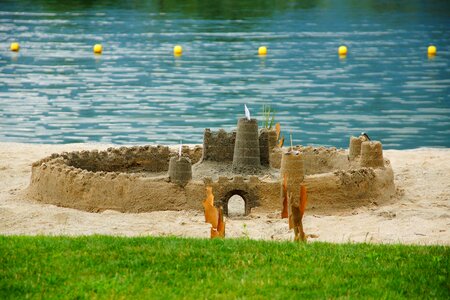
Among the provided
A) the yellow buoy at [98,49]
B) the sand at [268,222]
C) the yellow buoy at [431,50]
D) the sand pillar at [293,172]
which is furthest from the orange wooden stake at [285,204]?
the yellow buoy at [98,49]

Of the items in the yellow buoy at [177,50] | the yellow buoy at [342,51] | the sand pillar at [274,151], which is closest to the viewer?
the sand pillar at [274,151]

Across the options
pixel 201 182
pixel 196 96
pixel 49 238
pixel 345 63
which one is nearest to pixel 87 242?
pixel 49 238

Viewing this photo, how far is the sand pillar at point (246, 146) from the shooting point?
14.1 meters

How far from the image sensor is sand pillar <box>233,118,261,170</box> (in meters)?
14.1

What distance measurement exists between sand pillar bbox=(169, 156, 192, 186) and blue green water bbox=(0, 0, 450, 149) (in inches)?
334

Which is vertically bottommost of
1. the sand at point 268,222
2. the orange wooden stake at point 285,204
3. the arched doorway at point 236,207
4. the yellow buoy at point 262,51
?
the arched doorway at point 236,207

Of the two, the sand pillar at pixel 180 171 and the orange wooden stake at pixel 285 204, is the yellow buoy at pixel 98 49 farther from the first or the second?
the orange wooden stake at pixel 285 204

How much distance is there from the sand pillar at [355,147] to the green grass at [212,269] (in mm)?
5306

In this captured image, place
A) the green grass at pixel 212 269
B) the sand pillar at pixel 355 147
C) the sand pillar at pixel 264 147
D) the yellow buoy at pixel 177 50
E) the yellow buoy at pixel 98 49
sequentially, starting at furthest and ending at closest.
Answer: the yellow buoy at pixel 98 49, the yellow buoy at pixel 177 50, the sand pillar at pixel 355 147, the sand pillar at pixel 264 147, the green grass at pixel 212 269

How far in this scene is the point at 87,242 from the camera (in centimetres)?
955

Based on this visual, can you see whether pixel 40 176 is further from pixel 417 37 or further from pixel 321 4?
pixel 321 4

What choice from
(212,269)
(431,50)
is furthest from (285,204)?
(431,50)

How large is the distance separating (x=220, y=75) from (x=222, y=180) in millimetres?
19776

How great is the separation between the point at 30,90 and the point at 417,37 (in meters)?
19.3
